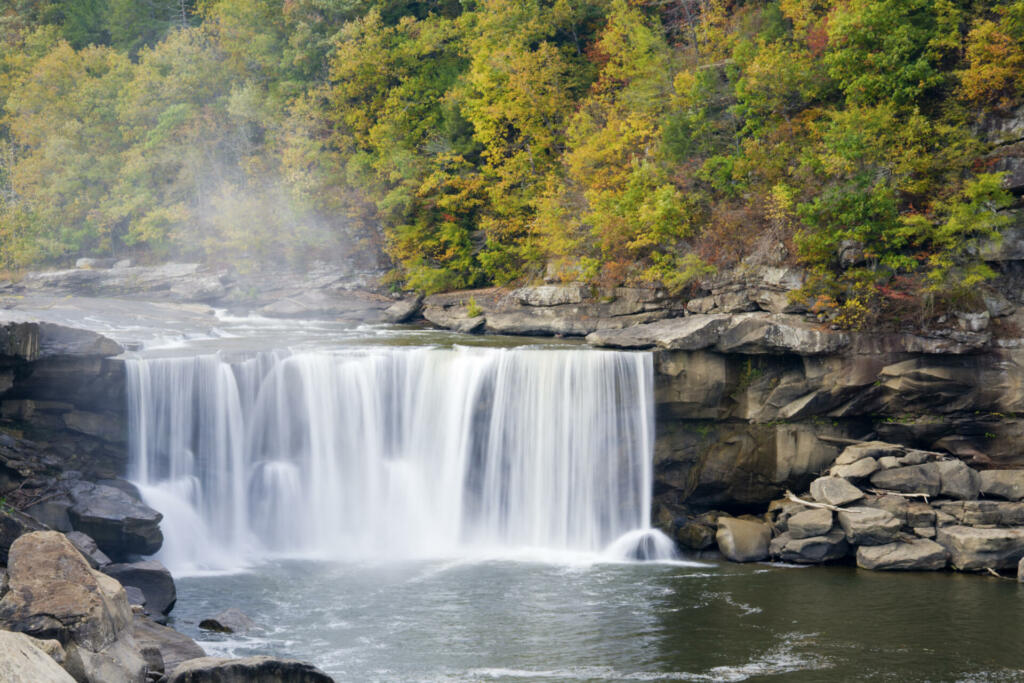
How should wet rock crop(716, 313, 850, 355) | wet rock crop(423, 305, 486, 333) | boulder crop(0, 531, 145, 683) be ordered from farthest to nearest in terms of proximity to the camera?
wet rock crop(423, 305, 486, 333), wet rock crop(716, 313, 850, 355), boulder crop(0, 531, 145, 683)

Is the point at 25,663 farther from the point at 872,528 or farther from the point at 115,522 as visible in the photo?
the point at 872,528

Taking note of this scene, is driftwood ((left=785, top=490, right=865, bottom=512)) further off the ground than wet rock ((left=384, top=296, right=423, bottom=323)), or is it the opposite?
wet rock ((left=384, top=296, right=423, bottom=323))

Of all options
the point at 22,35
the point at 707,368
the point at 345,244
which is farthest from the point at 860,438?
the point at 22,35

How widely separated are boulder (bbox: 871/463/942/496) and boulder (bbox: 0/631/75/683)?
56.4 ft

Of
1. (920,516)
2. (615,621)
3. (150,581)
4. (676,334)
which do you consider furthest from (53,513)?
(920,516)

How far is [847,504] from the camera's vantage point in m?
20.2

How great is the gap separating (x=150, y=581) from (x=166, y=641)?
316 centimetres

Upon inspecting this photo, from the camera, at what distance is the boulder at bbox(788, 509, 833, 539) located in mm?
19933

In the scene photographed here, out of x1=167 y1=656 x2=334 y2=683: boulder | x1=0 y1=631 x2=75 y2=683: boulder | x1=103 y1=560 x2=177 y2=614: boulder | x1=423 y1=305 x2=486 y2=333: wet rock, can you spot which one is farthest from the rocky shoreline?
x1=0 y1=631 x2=75 y2=683: boulder

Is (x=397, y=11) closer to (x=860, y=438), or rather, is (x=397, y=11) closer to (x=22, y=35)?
(x=22, y=35)

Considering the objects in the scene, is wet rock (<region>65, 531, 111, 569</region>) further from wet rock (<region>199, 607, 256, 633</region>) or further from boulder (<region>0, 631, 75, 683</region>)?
boulder (<region>0, 631, 75, 683</region>)

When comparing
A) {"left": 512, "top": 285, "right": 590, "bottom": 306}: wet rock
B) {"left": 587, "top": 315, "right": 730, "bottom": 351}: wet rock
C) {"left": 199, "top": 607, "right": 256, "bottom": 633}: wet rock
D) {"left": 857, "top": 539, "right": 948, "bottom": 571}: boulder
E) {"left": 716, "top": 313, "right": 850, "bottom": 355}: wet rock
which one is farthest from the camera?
{"left": 512, "top": 285, "right": 590, "bottom": 306}: wet rock

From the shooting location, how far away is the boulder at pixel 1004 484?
20031 millimetres

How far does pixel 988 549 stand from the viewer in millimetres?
18797
